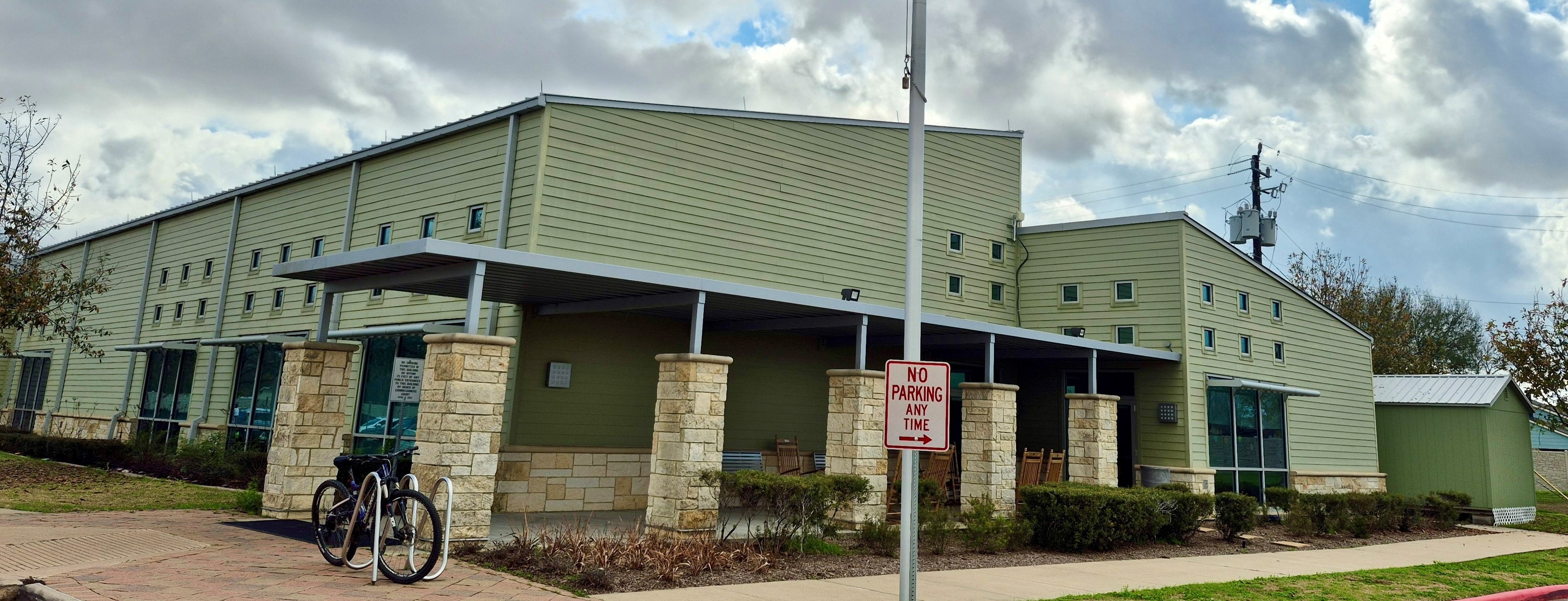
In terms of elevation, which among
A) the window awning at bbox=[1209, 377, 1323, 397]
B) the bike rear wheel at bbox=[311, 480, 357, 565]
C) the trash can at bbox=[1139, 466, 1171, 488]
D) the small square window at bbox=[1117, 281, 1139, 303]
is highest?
the small square window at bbox=[1117, 281, 1139, 303]

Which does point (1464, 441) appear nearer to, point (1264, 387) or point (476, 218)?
point (1264, 387)

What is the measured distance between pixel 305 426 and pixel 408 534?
489 centimetres

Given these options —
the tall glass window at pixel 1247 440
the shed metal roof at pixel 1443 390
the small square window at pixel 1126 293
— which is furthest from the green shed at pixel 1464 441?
the small square window at pixel 1126 293

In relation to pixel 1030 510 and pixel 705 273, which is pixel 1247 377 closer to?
pixel 1030 510

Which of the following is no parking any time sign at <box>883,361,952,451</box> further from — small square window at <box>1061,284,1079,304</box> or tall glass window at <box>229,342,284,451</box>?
tall glass window at <box>229,342,284,451</box>

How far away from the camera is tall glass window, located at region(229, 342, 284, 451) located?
61.2 feet

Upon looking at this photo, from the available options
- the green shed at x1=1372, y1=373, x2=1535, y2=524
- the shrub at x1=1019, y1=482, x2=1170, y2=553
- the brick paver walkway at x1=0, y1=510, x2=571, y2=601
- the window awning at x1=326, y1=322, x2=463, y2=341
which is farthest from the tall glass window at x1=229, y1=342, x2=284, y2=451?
the green shed at x1=1372, y1=373, x2=1535, y2=524

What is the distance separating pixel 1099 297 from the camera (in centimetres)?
2039

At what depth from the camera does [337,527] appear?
8.97 meters

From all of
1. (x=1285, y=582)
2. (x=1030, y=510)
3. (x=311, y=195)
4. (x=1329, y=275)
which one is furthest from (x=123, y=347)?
(x=1329, y=275)

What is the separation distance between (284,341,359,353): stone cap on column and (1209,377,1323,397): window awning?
1526 centimetres

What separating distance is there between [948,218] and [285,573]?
14406 millimetres

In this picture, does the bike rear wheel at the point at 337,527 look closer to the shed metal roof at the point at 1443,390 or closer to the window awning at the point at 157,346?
the window awning at the point at 157,346

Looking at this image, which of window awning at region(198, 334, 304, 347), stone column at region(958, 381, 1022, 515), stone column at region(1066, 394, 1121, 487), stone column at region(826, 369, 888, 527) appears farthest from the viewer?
window awning at region(198, 334, 304, 347)
